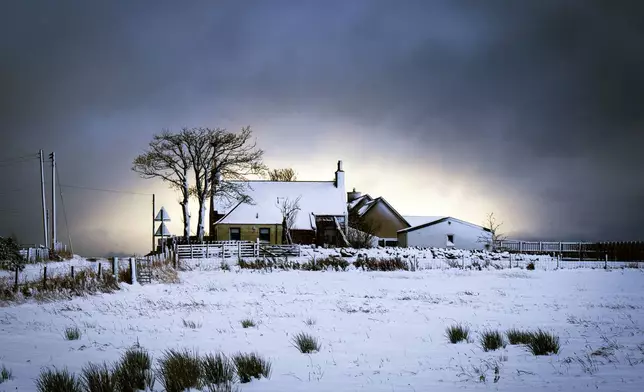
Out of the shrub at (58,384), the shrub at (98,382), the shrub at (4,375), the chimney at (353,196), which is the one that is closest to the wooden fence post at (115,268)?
the shrub at (4,375)

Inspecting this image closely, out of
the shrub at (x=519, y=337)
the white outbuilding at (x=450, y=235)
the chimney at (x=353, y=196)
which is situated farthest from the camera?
the chimney at (x=353, y=196)

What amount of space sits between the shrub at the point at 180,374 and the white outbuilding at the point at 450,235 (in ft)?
161

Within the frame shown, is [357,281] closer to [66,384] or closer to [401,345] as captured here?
[401,345]

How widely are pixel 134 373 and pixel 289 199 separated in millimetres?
47657

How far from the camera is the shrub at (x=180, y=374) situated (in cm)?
767

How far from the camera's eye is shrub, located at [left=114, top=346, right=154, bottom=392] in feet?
25.3

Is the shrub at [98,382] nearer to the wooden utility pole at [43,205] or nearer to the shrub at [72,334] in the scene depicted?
the shrub at [72,334]

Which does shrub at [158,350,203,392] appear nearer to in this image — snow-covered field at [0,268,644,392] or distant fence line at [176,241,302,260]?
snow-covered field at [0,268,644,392]

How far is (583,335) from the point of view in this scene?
1162 cm

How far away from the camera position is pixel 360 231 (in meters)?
53.8

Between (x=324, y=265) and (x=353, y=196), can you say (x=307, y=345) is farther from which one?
(x=353, y=196)

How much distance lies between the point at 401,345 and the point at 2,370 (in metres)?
6.93

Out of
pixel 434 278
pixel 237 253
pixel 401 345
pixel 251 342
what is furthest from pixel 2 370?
pixel 237 253

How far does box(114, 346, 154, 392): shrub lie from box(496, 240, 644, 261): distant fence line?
1765 inches
